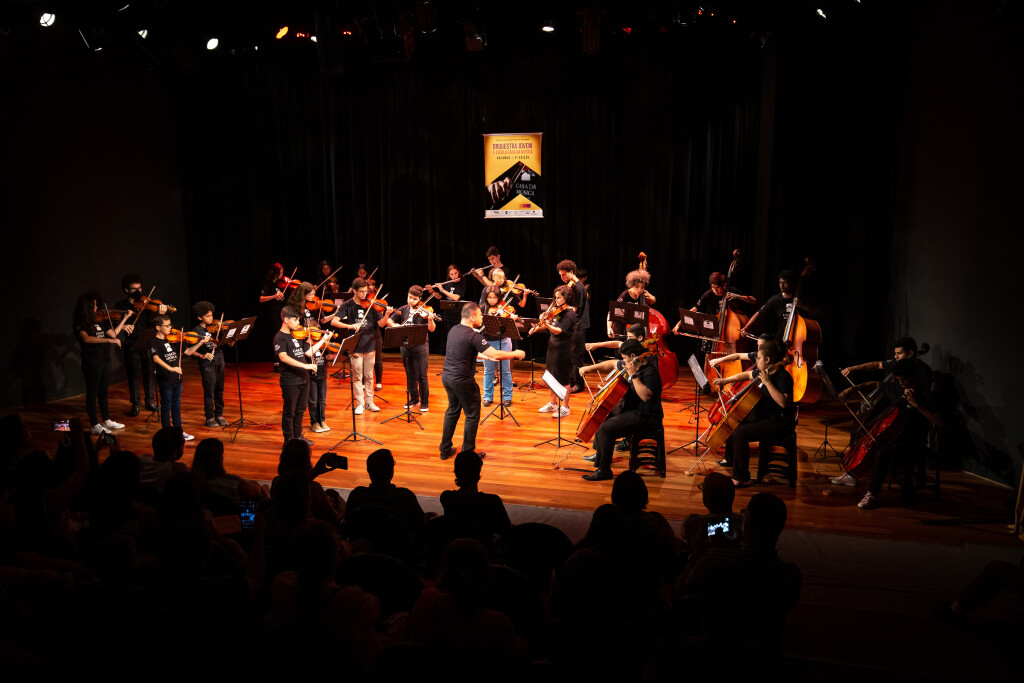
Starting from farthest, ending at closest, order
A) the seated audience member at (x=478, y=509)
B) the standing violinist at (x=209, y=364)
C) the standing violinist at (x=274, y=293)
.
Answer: the standing violinist at (x=274, y=293)
the standing violinist at (x=209, y=364)
the seated audience member at (x=478, y=509)

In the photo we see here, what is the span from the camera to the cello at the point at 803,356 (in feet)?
25.0

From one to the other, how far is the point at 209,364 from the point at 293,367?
1.73 meters

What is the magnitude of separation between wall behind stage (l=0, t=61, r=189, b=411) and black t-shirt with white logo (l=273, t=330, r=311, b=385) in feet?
11.0

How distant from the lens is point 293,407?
25.2 ft

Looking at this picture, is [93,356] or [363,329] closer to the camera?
[93,356]

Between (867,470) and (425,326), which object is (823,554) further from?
(425,326)

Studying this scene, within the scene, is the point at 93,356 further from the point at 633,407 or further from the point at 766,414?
the point at 766,414

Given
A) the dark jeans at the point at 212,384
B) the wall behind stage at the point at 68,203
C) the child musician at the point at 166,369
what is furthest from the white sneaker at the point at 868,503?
the wall behind stage at the point at 68,203

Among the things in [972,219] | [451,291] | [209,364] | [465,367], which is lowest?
[209,364]

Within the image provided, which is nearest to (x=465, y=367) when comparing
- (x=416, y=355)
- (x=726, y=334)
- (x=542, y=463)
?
(x=542, y=463)

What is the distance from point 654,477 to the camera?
22.9ft

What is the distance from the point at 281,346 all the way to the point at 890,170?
768cm

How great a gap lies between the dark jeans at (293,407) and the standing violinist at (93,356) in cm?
254

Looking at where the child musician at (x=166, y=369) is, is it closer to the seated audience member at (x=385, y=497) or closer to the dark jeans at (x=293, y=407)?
the dark jeans at (x=293, y=407)
